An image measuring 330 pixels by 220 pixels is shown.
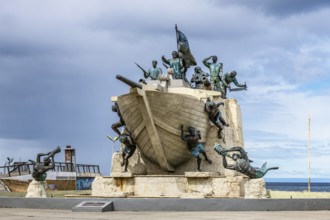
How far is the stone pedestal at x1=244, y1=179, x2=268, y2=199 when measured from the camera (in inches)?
652

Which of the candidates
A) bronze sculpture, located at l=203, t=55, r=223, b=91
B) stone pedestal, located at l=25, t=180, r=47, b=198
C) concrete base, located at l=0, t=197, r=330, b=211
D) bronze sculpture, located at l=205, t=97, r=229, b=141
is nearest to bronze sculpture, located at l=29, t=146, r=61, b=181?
stone pedestal, located at l=25, t=180, r=47, b=198

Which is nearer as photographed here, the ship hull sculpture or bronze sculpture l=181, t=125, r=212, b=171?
the ship hull sculpture

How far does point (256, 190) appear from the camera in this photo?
16609 millimetres

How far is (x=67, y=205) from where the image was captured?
1719cm

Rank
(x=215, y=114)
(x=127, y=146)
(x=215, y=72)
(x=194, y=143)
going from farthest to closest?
(x=215, y=72) → (x=127, y=146) → (x=215, y=114) → (x=194, y=143)

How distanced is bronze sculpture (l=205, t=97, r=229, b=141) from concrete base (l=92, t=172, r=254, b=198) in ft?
6.10

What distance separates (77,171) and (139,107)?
31712 mm

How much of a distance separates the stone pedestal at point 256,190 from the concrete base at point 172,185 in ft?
6.64

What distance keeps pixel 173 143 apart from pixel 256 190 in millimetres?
4499

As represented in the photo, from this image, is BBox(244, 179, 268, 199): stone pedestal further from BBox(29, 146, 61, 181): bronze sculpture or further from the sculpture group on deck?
BBox(29, 146, 61, 181): bronze sculpture

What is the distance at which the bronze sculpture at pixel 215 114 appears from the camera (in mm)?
20500

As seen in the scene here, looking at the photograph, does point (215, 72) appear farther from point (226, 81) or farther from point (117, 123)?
point (117, 123)

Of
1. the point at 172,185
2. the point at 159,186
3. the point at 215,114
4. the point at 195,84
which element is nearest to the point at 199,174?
the point at 172,185

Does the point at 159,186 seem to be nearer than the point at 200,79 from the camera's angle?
Yes
